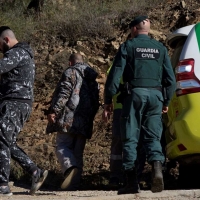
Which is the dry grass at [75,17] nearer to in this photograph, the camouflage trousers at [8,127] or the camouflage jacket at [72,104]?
the camouflage jacket at [72,104]

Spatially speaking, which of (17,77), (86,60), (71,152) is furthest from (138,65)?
(86,60)

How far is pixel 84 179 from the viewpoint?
367 inches

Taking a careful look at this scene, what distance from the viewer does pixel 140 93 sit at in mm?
6566

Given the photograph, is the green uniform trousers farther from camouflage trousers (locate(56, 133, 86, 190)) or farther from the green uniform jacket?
camouflage trousers (locate(56, 133, 86, 190))

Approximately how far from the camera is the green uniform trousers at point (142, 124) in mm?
6500

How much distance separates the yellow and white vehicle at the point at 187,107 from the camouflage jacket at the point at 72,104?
1296mm

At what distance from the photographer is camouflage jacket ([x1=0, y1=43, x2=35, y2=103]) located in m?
7.09

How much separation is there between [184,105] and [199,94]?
0.70 feet

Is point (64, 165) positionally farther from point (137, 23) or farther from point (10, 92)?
point (137, 23)

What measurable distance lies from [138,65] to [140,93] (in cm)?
27

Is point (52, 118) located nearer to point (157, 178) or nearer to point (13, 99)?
point (13, 99)

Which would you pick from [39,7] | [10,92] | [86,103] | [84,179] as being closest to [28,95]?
[10,92]

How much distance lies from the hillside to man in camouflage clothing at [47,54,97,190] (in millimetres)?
1439

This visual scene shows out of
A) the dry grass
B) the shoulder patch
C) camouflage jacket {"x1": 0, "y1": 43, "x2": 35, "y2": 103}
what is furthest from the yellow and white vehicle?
the dry grass
